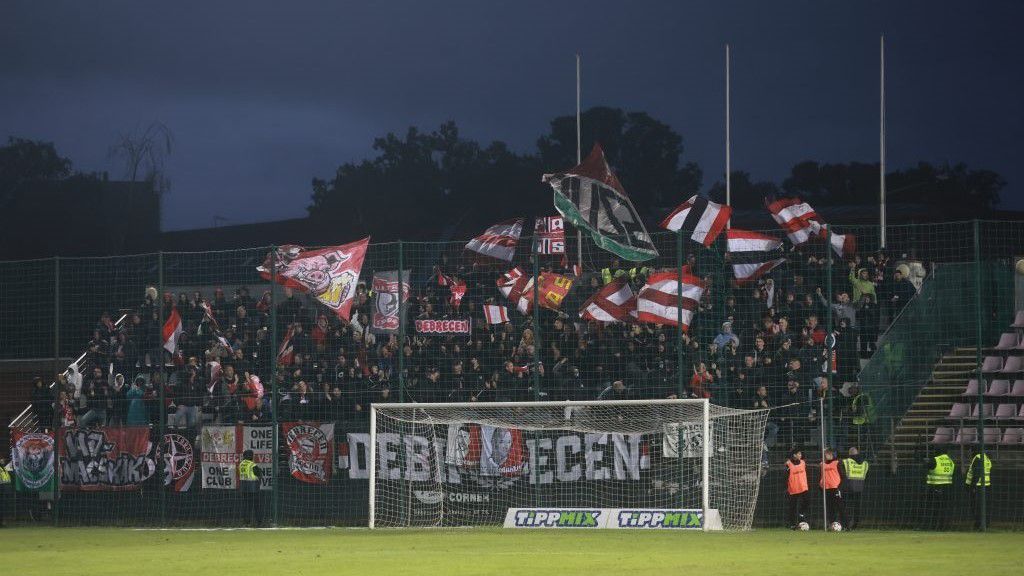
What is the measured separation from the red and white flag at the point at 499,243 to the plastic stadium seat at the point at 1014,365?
973cm

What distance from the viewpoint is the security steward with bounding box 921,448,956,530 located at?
23781mm

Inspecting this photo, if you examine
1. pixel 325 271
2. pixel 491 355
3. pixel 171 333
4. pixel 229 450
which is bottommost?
pixel 229 450

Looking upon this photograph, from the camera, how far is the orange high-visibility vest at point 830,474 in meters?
24.0

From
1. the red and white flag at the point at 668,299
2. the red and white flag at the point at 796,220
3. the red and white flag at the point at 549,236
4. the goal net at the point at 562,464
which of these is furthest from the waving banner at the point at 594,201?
the goal net at the point at 562,464

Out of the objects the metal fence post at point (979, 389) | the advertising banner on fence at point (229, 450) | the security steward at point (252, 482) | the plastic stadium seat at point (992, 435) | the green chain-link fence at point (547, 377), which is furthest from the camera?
the advertising banner on fence at point (229, 450)

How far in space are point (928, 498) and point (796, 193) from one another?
55.5 meters

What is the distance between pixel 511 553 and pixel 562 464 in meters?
7.27

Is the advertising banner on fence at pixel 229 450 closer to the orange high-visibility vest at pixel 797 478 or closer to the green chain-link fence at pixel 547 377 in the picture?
the green chain-link fence at pixel 547 377

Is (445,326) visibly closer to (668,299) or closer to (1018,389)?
(668,299)

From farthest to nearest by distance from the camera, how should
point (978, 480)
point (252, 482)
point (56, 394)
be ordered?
1. point (56, 394)
2. point (252, 482)
3. point (978, 480)

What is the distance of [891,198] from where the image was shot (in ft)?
219

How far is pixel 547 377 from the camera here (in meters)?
26.1

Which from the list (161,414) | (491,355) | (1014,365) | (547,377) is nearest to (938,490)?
(1014,365)

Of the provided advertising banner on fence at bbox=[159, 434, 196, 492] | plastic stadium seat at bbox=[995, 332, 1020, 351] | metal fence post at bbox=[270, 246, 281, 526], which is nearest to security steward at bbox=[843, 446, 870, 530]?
plastic stadium seat at bbox=[995, 332, 1020, 351]
